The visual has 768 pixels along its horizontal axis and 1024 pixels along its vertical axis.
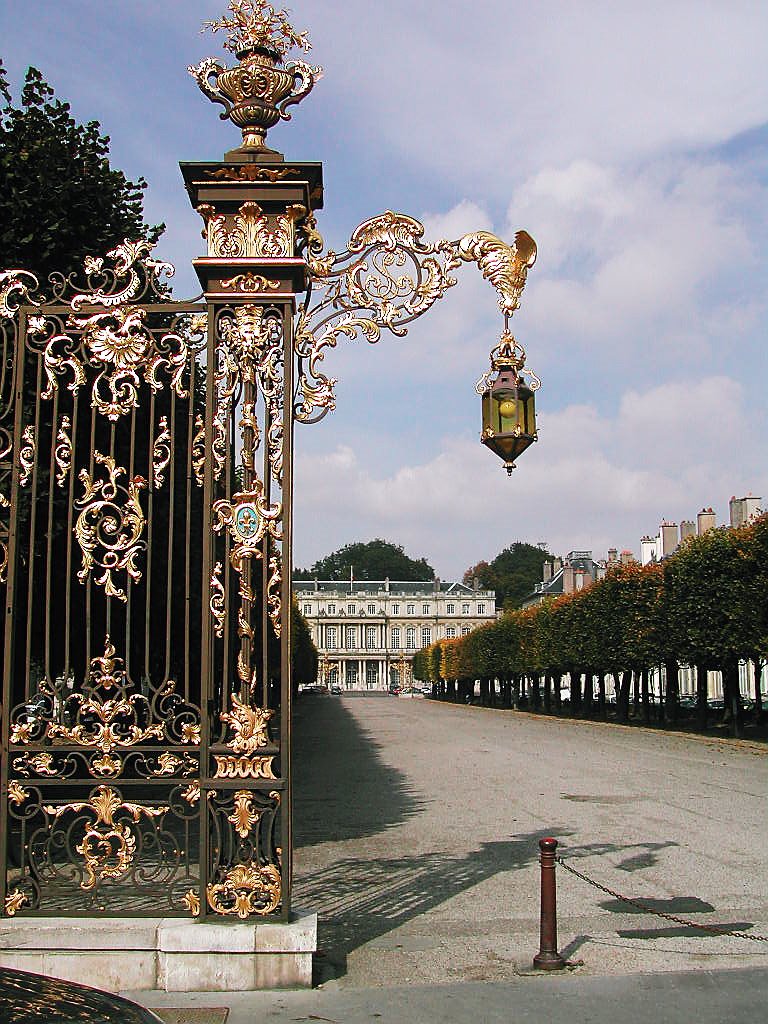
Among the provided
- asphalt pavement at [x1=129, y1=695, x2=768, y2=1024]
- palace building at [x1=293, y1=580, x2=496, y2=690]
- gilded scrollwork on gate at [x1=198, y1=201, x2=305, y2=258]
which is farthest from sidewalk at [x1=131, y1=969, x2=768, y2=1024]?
palace building at [x1=293, y1=580, x2=496, y2=690]

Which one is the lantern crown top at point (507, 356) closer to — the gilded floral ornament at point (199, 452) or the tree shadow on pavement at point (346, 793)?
the gilded floral ornament at point (199, 452)

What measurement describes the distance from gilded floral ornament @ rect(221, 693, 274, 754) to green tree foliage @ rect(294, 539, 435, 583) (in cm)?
16733

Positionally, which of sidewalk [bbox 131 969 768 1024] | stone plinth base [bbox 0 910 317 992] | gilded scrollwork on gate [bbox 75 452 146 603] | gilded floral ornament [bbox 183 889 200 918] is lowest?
sidewalk [bbox 131 969 768 1024]

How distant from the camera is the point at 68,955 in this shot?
22.5ft

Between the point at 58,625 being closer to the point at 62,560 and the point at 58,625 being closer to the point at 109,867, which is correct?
the point at 62,560

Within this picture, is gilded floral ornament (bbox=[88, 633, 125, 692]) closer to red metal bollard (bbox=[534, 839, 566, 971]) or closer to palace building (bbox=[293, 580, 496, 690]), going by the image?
red metal bollard (bbox=[534, 839, 566, 971])

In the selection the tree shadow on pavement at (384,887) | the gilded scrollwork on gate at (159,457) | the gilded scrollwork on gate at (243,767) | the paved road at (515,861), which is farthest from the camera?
the tree shadow on pavement at (384,887)

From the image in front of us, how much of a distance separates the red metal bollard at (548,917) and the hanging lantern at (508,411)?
282 centimetres

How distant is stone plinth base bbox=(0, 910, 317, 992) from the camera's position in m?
6.87

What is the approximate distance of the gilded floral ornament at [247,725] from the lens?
7.20 m

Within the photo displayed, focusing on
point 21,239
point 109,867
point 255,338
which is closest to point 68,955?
point 109,867

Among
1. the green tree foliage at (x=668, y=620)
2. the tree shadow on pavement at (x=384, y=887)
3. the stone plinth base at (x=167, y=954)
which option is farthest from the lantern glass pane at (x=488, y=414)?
the green tree foliage at (x=668, y=620)

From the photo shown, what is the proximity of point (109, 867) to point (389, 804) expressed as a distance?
11.7 m

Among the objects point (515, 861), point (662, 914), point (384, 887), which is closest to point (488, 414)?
point (662, 914)
